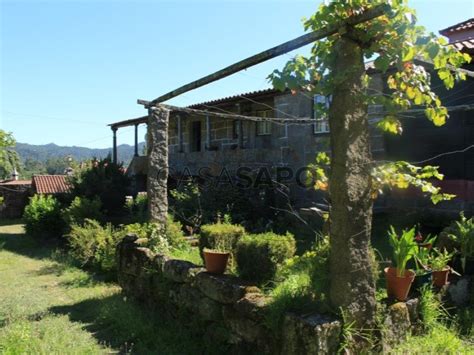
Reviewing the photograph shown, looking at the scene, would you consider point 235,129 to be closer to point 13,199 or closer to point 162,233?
point 162,233

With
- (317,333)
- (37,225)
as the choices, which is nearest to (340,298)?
(317,333)

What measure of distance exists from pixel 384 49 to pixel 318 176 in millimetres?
1396

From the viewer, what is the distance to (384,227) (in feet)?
29.0

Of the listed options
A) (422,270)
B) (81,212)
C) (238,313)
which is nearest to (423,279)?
(422,270)

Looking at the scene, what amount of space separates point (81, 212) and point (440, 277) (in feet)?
29.1

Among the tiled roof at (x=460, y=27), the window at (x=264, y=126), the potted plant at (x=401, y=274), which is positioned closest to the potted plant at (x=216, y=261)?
the potted plant at (x=401, y=274)

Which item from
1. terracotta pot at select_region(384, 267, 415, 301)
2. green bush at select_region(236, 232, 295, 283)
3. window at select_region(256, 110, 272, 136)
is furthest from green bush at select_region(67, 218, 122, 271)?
window at select_region(256, 110, 272, 136)

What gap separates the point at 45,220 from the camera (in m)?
12.0

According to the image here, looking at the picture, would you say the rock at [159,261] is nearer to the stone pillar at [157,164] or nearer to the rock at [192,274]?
the rock at [192,274]

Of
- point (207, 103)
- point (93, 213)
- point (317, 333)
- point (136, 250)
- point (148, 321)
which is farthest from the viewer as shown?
point (207, 103)

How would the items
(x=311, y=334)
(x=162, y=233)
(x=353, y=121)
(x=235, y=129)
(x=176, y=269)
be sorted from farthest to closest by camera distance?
(x=235, y=129) → (x=162, y=233) → (x=176, y=269) → (x=353, y=121) → (x=311, y=334)

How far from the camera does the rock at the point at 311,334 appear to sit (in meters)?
3.08

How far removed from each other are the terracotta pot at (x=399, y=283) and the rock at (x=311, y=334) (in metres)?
0.95

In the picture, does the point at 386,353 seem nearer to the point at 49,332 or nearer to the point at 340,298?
the point at 340,298
